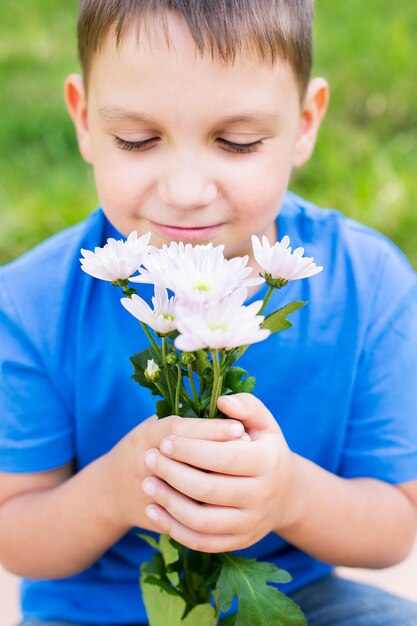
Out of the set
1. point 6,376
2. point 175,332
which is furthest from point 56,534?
point 175,332

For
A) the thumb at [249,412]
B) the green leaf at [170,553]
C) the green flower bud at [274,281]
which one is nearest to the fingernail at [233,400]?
the thumb at [249,412]

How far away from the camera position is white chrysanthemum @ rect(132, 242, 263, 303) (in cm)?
80

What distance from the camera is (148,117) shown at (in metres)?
1.11

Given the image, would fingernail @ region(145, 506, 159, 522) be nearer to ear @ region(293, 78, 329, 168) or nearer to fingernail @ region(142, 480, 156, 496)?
fingernail @ region(142, 480, 156, 496)

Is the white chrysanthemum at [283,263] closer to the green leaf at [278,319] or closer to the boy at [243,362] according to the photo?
the green leaf at [278,319]

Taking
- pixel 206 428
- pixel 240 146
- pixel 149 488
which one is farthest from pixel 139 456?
pixel 240 146

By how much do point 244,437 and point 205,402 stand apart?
6 cm

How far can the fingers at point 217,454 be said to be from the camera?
0.96 m

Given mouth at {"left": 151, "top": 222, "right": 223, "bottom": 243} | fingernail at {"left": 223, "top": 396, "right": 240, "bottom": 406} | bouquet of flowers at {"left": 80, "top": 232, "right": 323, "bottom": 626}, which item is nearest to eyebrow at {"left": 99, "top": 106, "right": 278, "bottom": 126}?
mouth at {"left": 151, "top": 222, "right": 223, "bottom": 243}

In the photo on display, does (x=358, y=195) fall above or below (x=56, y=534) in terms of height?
above

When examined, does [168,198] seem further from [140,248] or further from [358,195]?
[358,195]

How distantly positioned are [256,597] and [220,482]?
12cm

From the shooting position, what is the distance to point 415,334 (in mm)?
1374

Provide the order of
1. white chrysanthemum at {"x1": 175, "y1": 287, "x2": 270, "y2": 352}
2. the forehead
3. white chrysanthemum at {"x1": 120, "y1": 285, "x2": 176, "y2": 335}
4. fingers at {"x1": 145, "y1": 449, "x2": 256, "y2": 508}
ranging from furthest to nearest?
the forehead
fingers at {"x1": 145, "y1": 449, "x2": 256, "y2": 508}
white chrysanthemum at {"x1": 120, "y1": 285, "x2": 176, "y2": 335}
white chrysanthemum at {"x1": 175, "y1": 287, "x2": 270, "y2": 352}
